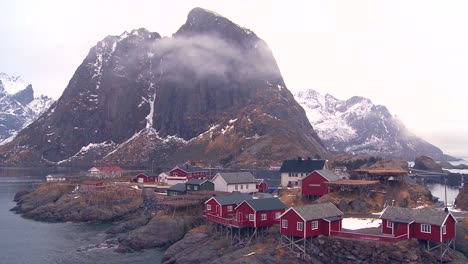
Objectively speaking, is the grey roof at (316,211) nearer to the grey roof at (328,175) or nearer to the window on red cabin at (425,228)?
the window on red cabin at (425,228)

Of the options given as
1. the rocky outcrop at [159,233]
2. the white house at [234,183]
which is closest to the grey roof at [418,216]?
the rocky outcrop at [159,233]

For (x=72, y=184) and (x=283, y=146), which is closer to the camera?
(x=72, y=184)

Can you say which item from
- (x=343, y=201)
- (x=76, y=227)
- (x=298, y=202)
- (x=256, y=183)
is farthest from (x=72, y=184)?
(x=343, y=201)

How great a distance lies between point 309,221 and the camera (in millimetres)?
46969

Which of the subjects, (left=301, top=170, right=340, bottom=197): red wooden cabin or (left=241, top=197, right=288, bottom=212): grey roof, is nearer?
(left=241, top=197, right=288, bottom=212): grey roof

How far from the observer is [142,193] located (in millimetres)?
92375

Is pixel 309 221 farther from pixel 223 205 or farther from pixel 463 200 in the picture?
pixel 463 200

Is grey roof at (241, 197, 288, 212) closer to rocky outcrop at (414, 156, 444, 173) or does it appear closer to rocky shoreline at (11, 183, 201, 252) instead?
rocky shoreline at (11, 183, 201, 252)

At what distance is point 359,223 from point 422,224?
9.92 metres

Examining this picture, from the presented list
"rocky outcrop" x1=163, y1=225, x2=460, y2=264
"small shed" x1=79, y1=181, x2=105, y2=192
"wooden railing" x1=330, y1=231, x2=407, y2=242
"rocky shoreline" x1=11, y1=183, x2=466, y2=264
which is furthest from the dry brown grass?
"small shed" x1=79, y1=181, x2=105, y2=192

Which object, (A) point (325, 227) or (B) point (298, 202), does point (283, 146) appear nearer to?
(B) point (298, 202)

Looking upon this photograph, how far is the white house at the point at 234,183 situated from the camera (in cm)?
8394

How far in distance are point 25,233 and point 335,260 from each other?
51533mm

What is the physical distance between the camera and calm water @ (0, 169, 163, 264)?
187 ft
